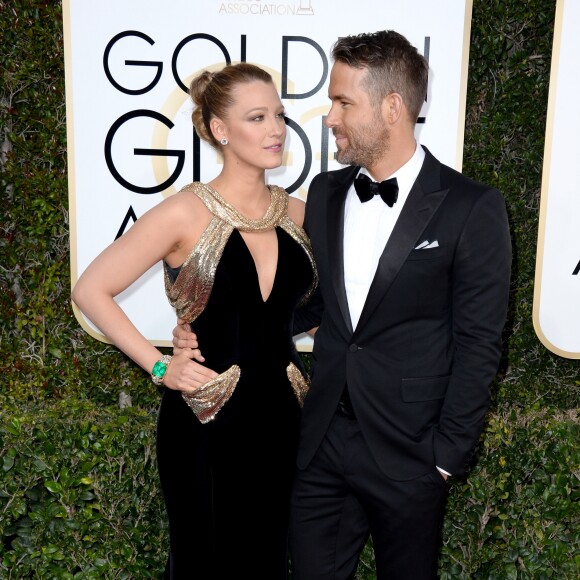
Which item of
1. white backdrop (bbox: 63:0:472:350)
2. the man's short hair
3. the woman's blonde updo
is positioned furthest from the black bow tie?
white backdrop (bbox: 63:0:472:350)

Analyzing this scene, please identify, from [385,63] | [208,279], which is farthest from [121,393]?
[385,63]

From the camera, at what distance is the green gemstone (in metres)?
2.37

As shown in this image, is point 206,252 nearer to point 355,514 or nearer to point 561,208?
point 355,514

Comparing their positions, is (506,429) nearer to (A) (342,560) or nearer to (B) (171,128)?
(A) (342,560)

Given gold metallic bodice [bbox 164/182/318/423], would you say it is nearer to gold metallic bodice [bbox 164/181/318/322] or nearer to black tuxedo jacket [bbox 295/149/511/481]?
gold metallic bodice [bbox 164/181/318/322]

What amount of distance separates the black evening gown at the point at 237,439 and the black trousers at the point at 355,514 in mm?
103

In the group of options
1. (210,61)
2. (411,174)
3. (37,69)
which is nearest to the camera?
(411,174)

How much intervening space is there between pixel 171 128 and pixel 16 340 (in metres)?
1.47

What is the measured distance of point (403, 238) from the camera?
84.4 inches

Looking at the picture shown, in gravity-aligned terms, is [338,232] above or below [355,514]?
above

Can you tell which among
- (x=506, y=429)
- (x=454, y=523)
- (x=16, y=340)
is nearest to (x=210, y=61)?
(x=16, y=340)

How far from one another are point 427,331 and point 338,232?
1.41 ft

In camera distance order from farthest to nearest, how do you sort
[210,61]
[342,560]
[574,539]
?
[210,61] < [574,539] < [342,560]

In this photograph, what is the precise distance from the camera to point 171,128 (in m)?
3.49
